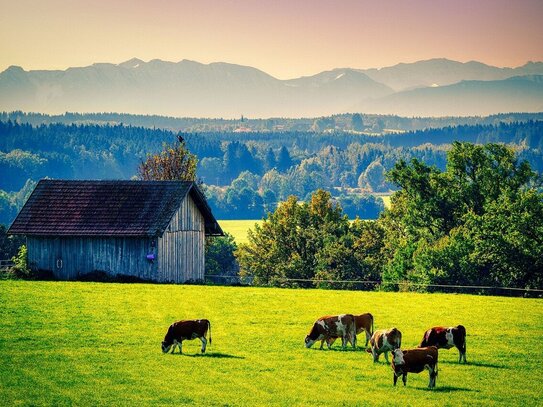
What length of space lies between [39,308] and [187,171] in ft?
139

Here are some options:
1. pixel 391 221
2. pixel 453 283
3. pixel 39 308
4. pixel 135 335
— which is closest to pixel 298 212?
pixel 391 221

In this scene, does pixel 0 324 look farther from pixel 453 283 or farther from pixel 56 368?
pixel 453 283

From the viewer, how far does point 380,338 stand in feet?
97.6

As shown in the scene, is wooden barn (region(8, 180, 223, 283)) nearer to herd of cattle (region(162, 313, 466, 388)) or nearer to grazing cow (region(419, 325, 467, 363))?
herd of cattle (region(162, 313, 466, 388))

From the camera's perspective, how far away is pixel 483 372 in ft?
94.2

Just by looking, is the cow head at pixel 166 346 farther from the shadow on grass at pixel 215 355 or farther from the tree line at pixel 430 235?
the tree line at pixel 430 235

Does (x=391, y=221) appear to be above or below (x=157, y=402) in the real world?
above

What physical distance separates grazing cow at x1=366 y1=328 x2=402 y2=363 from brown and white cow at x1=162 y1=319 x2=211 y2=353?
5693 mm

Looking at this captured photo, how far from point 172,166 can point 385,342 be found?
5641 cm

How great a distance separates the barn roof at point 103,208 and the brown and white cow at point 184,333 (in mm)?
26743

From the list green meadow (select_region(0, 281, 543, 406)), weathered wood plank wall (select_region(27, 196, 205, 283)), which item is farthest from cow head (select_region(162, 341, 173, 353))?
weathered wood plank wall (select_region(27, 196, 205, 283))

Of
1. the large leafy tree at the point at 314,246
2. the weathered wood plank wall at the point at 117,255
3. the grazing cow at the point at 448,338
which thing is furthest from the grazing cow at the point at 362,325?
the large leafy tree at the point at 314,246

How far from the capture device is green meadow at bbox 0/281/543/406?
2570cm

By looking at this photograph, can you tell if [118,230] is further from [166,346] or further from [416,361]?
[416,361]
